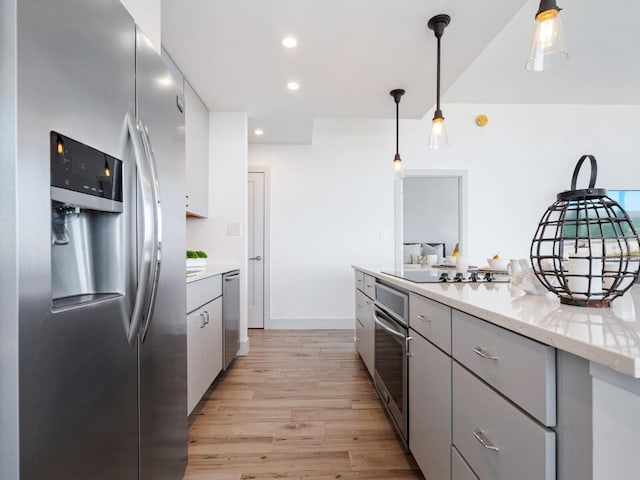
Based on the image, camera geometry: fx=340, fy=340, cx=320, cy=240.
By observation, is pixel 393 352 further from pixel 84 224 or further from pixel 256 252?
pixel 256 252

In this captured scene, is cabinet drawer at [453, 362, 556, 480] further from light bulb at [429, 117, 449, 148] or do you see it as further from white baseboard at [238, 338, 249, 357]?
white baseboard at [238, 338, 249, 357]

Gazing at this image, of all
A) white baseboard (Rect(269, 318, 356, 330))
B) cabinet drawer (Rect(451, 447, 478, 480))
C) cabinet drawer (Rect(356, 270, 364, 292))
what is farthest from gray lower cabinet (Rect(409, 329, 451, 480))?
white baseboard (Rect(269, 318, 356, 330))

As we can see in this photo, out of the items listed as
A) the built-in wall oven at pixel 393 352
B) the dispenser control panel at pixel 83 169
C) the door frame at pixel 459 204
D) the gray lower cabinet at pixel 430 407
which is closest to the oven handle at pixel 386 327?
the built-in wall oven at pixel 393 352

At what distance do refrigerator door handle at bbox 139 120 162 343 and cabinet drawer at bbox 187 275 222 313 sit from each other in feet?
2.44

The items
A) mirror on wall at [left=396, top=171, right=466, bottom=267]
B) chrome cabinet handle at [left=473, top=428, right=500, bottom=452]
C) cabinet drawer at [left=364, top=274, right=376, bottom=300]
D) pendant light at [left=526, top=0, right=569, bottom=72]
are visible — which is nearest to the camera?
chrome cabinet handle at [left=473, top=428, right=500, bottom=452]

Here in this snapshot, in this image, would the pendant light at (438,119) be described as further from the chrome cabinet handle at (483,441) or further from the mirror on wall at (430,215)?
the mirror on wall at (430,215)

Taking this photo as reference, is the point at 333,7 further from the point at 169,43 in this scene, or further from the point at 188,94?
the point at 188,94

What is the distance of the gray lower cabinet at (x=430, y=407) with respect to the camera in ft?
3.81

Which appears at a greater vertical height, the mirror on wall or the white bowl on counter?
the mirror on wall

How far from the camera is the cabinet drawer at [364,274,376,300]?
2390mm

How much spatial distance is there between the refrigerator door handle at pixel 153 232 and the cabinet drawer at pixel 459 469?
1048 mm

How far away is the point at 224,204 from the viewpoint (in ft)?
10.6

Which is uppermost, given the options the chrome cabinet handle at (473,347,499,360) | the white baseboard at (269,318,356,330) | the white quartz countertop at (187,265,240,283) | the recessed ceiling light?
the recessed ceiling light

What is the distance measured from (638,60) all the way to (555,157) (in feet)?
4.19
